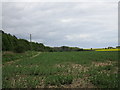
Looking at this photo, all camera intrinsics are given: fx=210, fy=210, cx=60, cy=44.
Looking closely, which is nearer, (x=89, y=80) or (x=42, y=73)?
(x=89, y=80)

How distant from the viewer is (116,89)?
927 cm

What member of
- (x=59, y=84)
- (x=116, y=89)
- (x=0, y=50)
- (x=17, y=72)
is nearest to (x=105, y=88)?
(x=116, y=89)

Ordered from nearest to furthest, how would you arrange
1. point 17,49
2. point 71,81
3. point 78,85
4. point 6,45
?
point 78,85, point 71,81, point 6,45, point 17,49

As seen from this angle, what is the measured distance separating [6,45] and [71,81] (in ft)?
122

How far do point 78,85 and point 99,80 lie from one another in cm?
118

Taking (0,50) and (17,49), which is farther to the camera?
(17,49)

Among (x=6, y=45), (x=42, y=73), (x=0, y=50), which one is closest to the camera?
(x=42, y=73)

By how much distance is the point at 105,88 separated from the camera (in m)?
9.31

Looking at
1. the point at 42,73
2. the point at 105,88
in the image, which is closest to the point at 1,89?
the point at 105,88

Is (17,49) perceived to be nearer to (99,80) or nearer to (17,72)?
(17,72)

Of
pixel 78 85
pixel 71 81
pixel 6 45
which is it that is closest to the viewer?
pixel 78 85

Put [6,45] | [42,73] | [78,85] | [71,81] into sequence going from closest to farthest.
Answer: [78,85]
[71,81]
[42,73]
[6,45]

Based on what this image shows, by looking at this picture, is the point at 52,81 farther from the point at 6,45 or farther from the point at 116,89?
the point at 6,45

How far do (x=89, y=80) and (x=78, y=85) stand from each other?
1.23 meters
